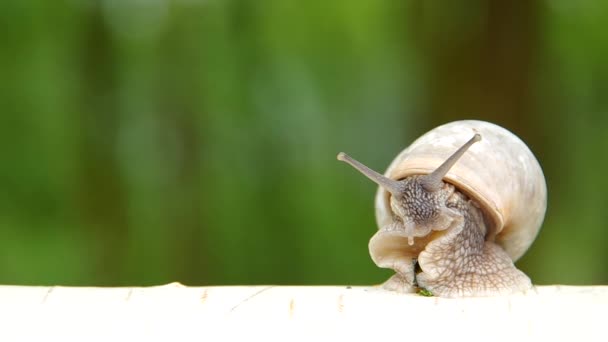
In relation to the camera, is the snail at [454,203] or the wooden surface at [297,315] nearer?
the wooden surface at [297,315]

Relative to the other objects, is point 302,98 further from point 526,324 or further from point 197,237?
point 526,324

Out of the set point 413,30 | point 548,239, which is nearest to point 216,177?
point 413,30

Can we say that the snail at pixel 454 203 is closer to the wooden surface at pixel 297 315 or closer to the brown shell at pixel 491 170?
the brown shell at pixel 491 170

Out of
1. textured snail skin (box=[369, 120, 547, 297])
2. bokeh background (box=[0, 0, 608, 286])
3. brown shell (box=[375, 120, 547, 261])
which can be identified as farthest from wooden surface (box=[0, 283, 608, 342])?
bokeh background (box=[0, 0, 608, 286])

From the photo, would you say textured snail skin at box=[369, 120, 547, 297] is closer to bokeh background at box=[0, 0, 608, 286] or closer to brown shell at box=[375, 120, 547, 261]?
brown shell at box=[375, 120, 547, 261]

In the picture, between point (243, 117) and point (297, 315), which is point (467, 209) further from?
point (243, 117)

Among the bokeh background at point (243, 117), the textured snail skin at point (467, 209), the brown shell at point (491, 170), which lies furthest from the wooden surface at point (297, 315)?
the bokeh background at point (243, 117)
